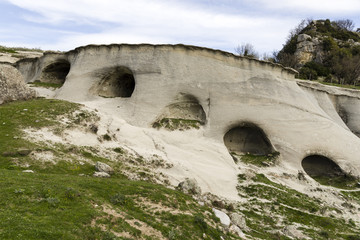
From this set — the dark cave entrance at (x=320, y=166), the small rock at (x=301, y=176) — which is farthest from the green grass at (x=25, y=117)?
the dark cave entrance at (x=320, y=166)

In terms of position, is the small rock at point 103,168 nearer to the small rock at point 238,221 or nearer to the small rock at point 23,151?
the small rock at point 23,151

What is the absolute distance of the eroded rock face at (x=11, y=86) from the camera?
19.6 metres

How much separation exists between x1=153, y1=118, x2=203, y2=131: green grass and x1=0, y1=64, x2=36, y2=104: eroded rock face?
10.4 m

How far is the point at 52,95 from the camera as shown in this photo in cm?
2625

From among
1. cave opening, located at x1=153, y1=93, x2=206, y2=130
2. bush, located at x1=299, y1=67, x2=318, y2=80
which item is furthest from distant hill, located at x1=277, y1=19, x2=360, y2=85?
cave opening, located at x1=153, y1=93, x2=206, y2=130

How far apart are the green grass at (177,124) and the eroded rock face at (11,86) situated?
10395 millimetres

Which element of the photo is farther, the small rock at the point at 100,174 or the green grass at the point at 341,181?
the green grass at the point at 341,181

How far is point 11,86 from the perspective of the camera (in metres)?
20.5

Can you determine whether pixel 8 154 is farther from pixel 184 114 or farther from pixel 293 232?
pixel 184 114

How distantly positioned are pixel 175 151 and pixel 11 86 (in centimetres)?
1329

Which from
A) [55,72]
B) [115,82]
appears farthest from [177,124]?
[55,72]

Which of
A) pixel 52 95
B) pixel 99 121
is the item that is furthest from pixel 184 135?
pixel 52 95

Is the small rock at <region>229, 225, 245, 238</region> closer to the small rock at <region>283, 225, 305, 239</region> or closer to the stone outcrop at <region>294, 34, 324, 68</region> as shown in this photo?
the small rock at <region>283, 225, 305, 239</region>

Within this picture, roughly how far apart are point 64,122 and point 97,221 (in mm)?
11455
